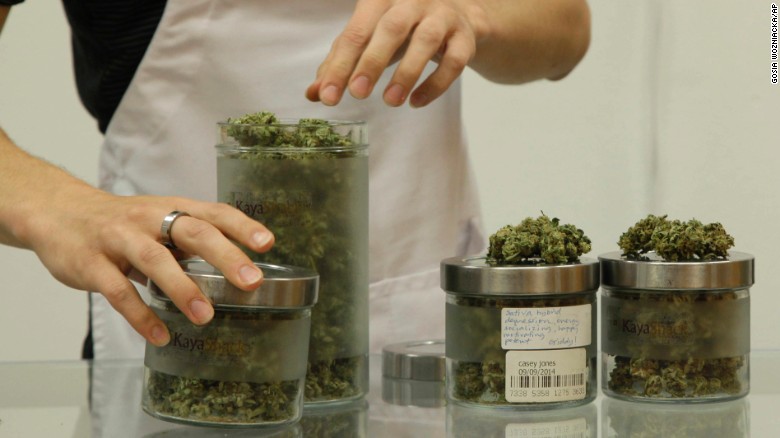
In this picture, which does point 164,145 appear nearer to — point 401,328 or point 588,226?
point 401,328

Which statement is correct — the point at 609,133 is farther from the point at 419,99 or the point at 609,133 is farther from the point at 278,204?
the point at 278,204

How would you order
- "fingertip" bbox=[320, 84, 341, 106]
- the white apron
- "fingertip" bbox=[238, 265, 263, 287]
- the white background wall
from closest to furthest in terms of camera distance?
"fingertip" bbox=[238, 265, 263, 287] < "fingertip" bbox=[320, 84, 341, 106] < the white apron < the white background wall

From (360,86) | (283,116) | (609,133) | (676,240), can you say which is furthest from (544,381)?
(609,133)

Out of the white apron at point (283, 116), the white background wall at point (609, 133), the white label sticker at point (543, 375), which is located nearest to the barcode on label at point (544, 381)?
the white label sticker at point (543, 375)

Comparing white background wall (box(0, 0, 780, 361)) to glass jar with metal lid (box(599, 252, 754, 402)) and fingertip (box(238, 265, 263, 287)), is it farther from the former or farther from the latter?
fingertip (box(238, 265, 263, 287))

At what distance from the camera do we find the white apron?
3.36 ft

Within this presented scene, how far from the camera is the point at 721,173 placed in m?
1.69

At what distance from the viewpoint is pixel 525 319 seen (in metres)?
0.66

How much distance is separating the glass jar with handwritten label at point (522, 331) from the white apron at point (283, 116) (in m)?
0.36

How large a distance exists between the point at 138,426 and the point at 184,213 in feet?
0.42

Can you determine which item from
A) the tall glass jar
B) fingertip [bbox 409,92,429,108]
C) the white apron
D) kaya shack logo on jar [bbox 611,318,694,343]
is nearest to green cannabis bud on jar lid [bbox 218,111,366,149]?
the tall glass jar

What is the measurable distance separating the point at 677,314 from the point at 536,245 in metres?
0.10

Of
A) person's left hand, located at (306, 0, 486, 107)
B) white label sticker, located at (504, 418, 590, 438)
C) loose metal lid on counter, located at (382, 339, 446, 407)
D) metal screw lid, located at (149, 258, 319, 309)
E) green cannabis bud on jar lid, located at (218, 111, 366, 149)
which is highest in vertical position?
person's left hand, located at (306, 0, 486, 107)

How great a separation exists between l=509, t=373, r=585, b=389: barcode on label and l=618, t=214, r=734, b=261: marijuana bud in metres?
0.09
